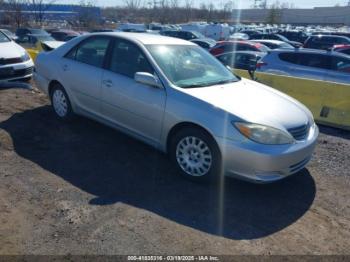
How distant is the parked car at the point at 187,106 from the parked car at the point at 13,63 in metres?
2.97

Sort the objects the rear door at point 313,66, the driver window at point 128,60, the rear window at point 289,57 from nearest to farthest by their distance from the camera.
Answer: the driver window at point 128,60
the rear door at point 313,66
the rear window at point 289,57

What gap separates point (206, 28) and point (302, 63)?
85.8ft

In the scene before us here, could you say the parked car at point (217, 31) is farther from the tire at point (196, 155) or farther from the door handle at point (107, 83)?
the tire at point (196, 155)

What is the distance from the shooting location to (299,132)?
3773mm

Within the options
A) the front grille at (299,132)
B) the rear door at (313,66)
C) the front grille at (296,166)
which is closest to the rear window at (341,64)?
the rear door at (313,66)

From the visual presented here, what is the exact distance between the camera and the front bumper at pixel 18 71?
7.80 meters

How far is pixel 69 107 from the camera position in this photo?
18.1ft

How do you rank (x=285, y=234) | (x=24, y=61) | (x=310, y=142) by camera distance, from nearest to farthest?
(x=285, y=234) < (x=310, y=142) < (x=24, y=61)

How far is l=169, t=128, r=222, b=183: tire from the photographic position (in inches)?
146

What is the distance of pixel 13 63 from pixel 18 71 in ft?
0.69

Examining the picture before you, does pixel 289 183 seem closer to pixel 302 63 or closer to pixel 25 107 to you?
pixel 25 107

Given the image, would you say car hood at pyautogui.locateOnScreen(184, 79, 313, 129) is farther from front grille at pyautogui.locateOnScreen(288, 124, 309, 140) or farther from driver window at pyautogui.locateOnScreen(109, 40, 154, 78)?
driver window at pyautogui.locateOnScreen(109, 40, 154, 78)

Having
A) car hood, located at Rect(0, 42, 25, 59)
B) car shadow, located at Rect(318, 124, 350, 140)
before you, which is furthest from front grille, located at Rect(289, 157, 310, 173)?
car hood, located at Rect(0, 42, 25, 59)

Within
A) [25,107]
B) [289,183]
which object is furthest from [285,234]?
[25,107]
